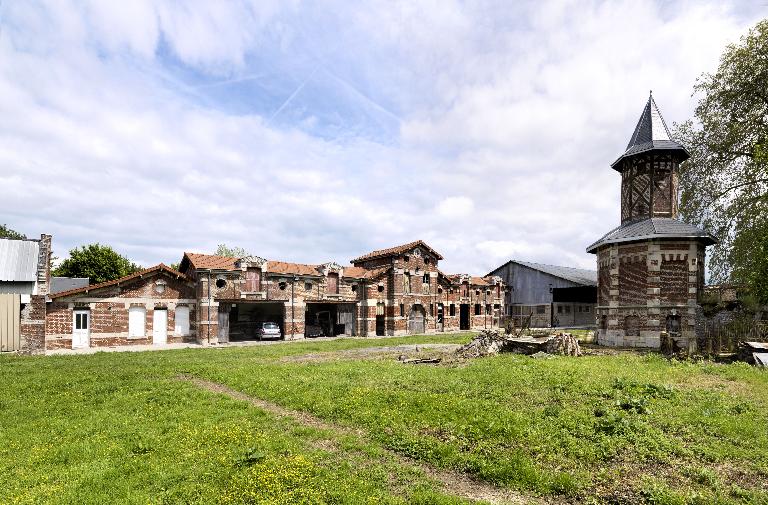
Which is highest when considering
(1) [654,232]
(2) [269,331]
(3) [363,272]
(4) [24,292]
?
(1) [654,232]

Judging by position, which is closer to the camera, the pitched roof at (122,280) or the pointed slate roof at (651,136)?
the pitched roof at (122,280)

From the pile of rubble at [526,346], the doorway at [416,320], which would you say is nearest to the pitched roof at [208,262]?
the doorway at [416,320]

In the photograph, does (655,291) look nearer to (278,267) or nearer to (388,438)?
(388,438)

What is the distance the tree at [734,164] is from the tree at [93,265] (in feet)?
208

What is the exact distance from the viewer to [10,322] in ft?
90.1

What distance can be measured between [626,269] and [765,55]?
15.7 m

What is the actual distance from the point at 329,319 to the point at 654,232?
31.6m

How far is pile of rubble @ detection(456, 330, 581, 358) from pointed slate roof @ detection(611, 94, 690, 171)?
1843 cm

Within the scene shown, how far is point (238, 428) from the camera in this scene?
10133 millimetres

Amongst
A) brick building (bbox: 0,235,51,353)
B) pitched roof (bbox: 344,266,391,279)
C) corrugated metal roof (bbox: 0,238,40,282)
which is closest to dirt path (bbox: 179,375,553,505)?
brick building (bbox: 0,235,51,353)

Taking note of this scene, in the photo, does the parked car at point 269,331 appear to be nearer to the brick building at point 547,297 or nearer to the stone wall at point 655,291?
the stone wall at point 655,291

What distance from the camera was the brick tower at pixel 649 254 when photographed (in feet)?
92.8

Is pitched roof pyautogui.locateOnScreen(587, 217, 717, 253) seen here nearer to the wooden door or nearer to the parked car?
the parked car

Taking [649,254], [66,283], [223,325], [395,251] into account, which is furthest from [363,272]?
[66,283]
